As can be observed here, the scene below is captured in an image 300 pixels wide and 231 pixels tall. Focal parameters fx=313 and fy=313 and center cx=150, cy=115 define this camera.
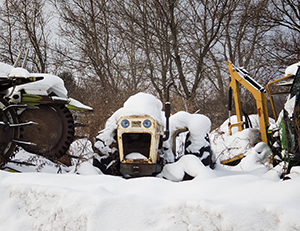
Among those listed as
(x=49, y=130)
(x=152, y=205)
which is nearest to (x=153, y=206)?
(x=152, y=205)

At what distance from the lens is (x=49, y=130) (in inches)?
187

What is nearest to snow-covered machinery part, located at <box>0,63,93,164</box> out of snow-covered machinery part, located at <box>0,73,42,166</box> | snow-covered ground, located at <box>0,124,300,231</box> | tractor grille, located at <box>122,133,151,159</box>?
snow-covered machinery part, located at <box>0,73,42,166</box>

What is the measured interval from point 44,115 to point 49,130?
0.79 ft

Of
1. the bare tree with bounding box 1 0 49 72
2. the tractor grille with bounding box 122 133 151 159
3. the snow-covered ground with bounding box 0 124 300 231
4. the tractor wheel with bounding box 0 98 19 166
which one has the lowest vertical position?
the snow-covered ground with bounding box 0 124 300 231

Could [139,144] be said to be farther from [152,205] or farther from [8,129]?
[152,205]

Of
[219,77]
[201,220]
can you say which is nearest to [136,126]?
[201,220]

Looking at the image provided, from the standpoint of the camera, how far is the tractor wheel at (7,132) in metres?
4.04

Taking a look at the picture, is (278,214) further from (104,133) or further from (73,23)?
(73,23)

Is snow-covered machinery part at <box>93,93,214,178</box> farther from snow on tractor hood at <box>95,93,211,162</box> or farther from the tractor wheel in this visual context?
the tractor wheel

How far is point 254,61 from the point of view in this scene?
→ 15453 millimetres

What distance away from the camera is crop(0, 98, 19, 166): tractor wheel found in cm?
404

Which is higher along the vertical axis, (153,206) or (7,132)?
(7,132)

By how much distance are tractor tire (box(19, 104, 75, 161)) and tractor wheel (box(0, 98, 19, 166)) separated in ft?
1.43

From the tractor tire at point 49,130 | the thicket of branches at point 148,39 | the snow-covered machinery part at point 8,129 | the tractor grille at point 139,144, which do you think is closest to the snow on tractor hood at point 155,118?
the tractor grille at point 139,144
